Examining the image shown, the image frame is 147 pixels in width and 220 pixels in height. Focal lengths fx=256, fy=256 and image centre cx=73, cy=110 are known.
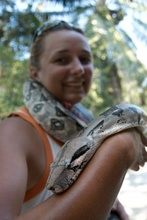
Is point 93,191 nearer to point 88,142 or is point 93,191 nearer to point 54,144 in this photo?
point 88,142

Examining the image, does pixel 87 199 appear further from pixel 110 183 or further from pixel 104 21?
pixel 104 21

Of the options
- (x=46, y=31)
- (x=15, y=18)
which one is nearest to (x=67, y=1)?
(x=15, y=18)

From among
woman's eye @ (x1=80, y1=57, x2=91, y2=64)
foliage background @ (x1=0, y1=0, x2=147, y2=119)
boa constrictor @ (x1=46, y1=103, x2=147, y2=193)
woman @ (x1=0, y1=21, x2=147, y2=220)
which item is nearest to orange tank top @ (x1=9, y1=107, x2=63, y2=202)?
woman @ (x1=0, y1=21, x2=147, y2=220)

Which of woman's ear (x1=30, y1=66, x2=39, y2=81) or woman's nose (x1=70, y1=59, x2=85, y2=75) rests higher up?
woman's nose (x1=70, y1=59, x2=85, y2=75)

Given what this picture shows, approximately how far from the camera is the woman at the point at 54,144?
2.42 feet

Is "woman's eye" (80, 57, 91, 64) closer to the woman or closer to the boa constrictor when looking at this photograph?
the woman

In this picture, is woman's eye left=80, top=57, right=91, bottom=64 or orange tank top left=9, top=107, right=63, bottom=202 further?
woman's eye left=80, top=57, right=91, bottom=64

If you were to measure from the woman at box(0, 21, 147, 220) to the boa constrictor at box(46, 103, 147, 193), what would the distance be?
3 centimetres

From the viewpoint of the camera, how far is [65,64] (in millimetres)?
1525

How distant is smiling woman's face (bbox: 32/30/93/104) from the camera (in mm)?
1508

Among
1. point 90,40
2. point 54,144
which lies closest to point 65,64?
point 54,144

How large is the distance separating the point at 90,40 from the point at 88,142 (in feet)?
27.7

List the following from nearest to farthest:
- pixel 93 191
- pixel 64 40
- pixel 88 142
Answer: pixel 93 191
pixel 88 142
pixel 64 40

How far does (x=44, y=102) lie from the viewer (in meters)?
1.55
